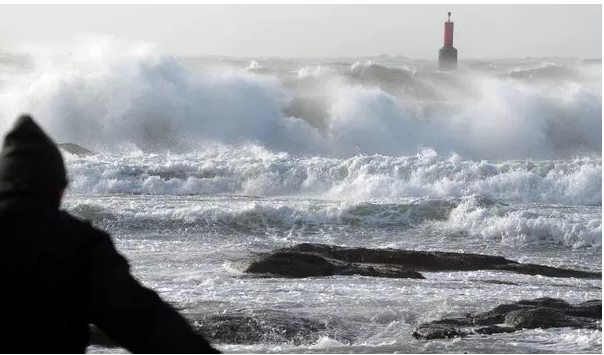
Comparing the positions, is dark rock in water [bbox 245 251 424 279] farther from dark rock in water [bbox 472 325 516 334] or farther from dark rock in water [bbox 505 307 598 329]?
dark rock in water [bbox 472 325 516 334]

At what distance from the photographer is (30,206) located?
2.33m

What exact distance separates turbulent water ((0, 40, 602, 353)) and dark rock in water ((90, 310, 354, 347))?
5 cm

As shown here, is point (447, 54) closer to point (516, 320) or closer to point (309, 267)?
point (309, 267)

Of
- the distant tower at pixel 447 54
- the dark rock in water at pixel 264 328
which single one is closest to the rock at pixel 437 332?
the dark rock in water at pixel 264 328

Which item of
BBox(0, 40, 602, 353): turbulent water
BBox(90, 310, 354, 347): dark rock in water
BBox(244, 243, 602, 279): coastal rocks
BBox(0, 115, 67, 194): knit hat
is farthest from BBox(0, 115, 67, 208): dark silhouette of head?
BBox(244, 243, 602, 279): coastal rocks

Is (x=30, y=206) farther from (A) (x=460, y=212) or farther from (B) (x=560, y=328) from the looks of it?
(A) (x=460, y=212)

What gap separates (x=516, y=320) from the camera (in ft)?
27.9

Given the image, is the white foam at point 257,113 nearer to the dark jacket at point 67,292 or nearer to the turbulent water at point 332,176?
the turbulent water at point 332,176

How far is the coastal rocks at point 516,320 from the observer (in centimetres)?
816

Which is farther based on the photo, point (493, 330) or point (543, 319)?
point (543, 319)

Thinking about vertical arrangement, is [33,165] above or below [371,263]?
above

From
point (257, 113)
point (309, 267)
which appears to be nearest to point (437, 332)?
point (309, 267)

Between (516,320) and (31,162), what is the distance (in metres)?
6.59

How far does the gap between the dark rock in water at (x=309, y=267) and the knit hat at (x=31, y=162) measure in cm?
836
